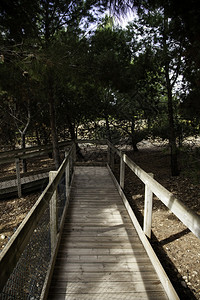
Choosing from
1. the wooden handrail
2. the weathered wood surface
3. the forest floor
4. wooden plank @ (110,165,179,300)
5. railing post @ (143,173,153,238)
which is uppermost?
the wooden handrail

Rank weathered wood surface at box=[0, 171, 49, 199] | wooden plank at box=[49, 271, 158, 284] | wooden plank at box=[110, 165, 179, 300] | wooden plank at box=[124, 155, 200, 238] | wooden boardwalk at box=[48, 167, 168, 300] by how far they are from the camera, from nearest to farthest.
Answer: wooden plank at box=[124, 155, 200, 238] < wooden plank at box=[110, 165, 179, 300] < wooden boardwalk at box=[48, 167, 168, 300] < wooden plank at box=[49, 271, 158, 284] < weathered wood surface at box=[0, 171, 49, 199]

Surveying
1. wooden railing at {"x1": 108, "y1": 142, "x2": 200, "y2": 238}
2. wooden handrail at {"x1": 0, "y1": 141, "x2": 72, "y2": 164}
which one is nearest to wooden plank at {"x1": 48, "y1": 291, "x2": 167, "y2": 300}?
wooden railing at {"x1": 108, "y1": 142, "x2": 200, "y2": 238}

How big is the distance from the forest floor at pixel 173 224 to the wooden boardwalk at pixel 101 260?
0.63 metres

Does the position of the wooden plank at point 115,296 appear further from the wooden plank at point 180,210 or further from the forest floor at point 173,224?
the wooden plank at point 180,210

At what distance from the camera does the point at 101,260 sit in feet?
9.29

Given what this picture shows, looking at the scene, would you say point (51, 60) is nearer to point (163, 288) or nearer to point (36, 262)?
point (36, 262)

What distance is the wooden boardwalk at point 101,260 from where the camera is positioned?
227 cm

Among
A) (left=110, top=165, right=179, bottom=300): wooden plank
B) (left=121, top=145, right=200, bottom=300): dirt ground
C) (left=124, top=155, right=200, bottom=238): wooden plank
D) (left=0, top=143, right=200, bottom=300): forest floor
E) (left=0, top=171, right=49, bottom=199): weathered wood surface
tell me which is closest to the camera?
(left=124, top=155, right=200, bottom=238): wooden plank

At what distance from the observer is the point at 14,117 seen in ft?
30.6

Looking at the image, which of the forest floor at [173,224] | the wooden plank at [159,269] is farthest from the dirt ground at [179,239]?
the wooden plank at [159,269]

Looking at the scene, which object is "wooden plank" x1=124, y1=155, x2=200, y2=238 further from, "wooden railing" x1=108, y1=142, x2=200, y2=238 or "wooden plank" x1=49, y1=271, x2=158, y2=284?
"wooden plank" x1=49, y1=271, x2=158, y2=284

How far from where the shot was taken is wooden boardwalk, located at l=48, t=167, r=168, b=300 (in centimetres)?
227

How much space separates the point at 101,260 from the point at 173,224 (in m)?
2.46

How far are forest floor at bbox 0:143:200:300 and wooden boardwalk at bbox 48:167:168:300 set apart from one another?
0.63 metres
